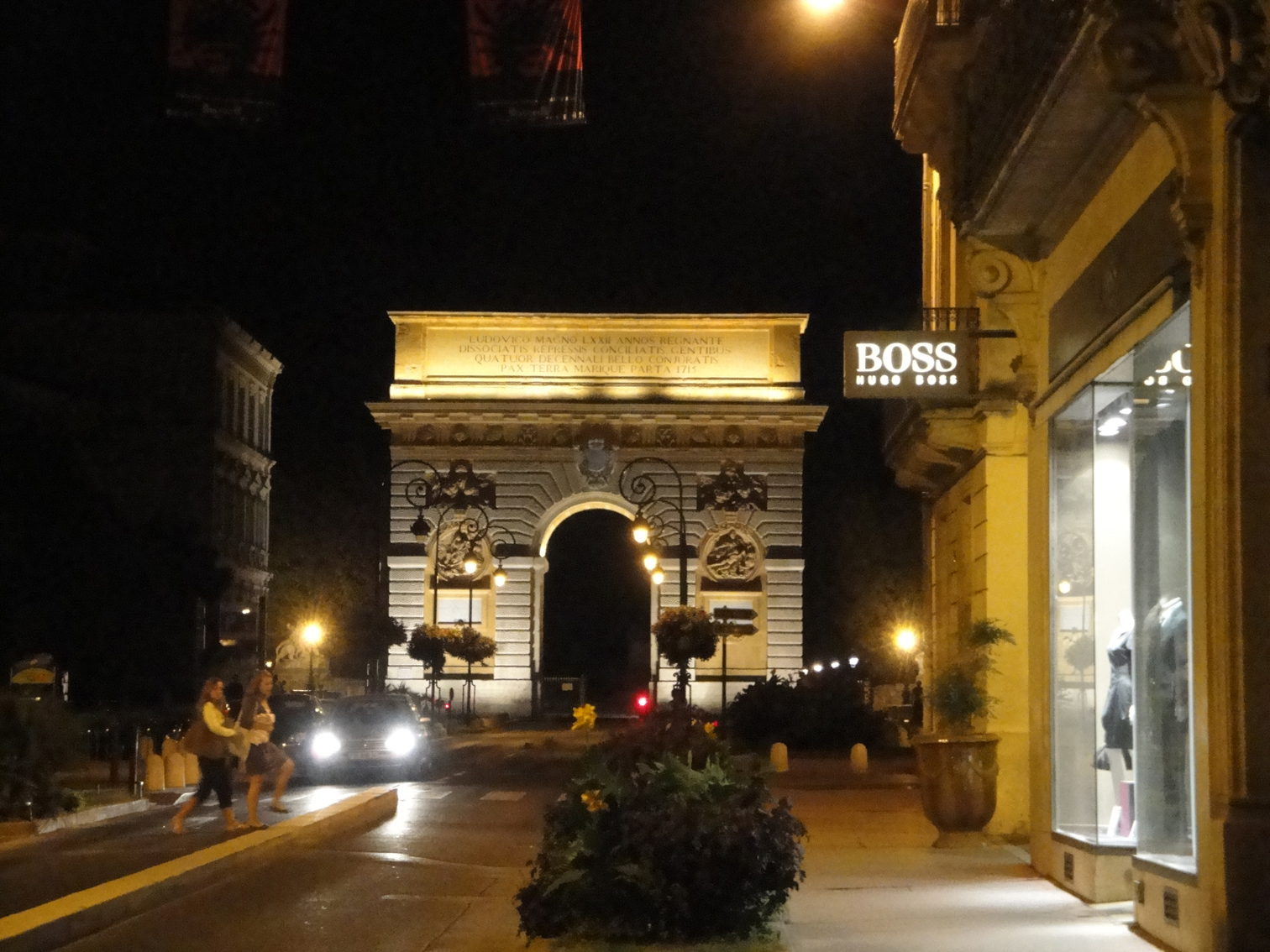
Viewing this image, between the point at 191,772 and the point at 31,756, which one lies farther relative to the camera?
the point at 191,772

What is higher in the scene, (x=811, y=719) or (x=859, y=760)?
(x=811, y=719)

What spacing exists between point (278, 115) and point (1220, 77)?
687 inches

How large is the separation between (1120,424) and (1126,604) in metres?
1.23

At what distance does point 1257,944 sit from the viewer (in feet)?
29.8

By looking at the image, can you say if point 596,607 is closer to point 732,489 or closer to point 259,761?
point 732,489

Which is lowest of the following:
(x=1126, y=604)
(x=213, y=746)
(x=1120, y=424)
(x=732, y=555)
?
(x=213, y=746)

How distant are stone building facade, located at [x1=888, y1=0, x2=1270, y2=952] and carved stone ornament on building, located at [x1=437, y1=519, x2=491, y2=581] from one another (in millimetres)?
41548

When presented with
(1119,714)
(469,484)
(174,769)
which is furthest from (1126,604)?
(469,484)

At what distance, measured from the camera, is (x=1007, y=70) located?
14.0 metres

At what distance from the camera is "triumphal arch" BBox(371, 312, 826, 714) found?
2338 inches

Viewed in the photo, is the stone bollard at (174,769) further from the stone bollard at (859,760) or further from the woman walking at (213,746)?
the stone bollard at (859,760)

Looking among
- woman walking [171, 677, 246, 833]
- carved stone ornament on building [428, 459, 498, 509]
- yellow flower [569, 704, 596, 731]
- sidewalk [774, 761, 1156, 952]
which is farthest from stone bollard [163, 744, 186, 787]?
carved stone ornament on building [428, 459, 498, 509]

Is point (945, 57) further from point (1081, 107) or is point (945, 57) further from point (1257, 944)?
point (1257, 944)

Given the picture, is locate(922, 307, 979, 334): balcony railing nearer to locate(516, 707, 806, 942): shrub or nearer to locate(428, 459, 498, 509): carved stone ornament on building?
locate(516, 707, 806, 942): shrub
